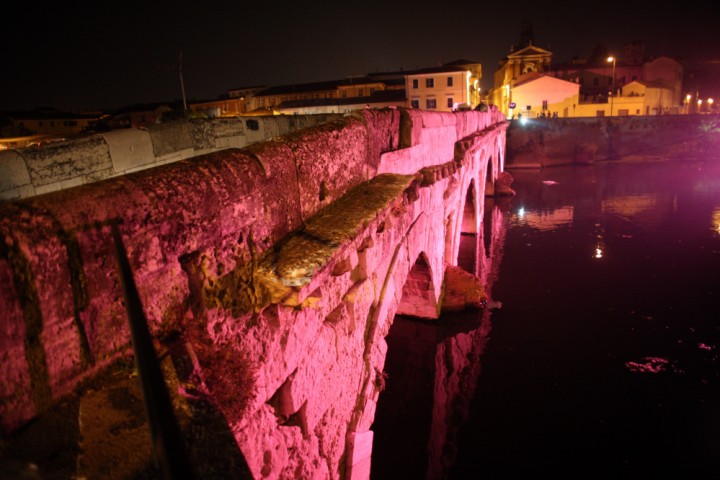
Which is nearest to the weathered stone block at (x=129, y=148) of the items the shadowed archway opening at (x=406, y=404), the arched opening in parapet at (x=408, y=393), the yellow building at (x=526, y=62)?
the arched opening in parapet at (x=408, y=393)

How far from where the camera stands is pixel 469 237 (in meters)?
15.7

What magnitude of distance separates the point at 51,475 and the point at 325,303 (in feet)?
5.54

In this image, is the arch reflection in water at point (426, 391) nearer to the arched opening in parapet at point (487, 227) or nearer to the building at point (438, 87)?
the arched opening in parapet at point (487, 227)

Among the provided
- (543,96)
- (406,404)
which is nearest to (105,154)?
(406,404)

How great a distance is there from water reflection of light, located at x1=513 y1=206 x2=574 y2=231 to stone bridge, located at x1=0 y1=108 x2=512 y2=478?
51.4 feet

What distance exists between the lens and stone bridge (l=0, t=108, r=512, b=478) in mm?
1279

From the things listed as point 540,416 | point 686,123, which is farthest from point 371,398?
point 686,123

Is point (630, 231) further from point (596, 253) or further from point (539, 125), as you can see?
point (539, 125)

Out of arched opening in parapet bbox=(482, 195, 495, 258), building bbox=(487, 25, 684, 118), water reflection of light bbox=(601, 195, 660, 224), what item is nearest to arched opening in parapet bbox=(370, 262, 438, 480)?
arched opening in parapet bbox=(482, 195, 495, 258)

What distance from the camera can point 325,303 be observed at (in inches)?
108

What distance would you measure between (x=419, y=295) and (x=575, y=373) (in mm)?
3294

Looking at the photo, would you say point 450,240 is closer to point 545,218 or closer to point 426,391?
point 426,391

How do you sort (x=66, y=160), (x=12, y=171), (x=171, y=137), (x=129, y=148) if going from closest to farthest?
(x=12, y=171), (x=66, y=160), (x=129, y=148), (x=171, y=137)

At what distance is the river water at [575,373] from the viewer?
647 centimetres
